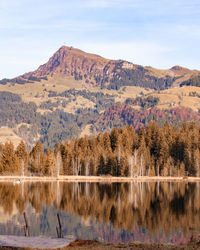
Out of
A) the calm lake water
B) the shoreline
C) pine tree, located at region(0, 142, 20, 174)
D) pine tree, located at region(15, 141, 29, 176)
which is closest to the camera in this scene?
the calm lake water

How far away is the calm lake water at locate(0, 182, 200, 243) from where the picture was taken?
193 feet

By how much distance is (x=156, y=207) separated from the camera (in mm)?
87625

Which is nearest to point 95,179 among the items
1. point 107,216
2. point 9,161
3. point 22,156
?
point 22,156

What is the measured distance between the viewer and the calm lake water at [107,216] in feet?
193

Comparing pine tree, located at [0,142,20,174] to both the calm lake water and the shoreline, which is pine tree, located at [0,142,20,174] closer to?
the shoreline

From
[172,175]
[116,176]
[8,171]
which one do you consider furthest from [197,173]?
[8,171]

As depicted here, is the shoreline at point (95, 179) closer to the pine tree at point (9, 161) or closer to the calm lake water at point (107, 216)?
the pine tree at point (9, 161)

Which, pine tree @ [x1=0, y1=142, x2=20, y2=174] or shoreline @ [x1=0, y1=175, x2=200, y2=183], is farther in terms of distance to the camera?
pine tree @ [x1=0, y1=142, x2=20, y2=174]

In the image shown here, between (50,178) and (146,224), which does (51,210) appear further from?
(50,178)

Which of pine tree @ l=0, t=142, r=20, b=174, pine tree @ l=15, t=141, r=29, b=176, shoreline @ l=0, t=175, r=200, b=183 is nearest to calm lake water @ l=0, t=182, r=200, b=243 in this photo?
shoreline @ l=0, t=175, r=200, b=183

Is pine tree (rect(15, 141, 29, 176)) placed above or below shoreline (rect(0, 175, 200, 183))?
above

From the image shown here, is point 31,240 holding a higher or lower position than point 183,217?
higher

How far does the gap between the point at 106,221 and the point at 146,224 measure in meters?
6.70

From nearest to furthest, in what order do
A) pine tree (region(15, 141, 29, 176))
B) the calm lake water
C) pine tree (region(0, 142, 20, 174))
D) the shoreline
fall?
the calm lake water
the shoreline
pine tree (region(0, 142, 20, 174))
pine tree (region(15, 141, 29, 176))
